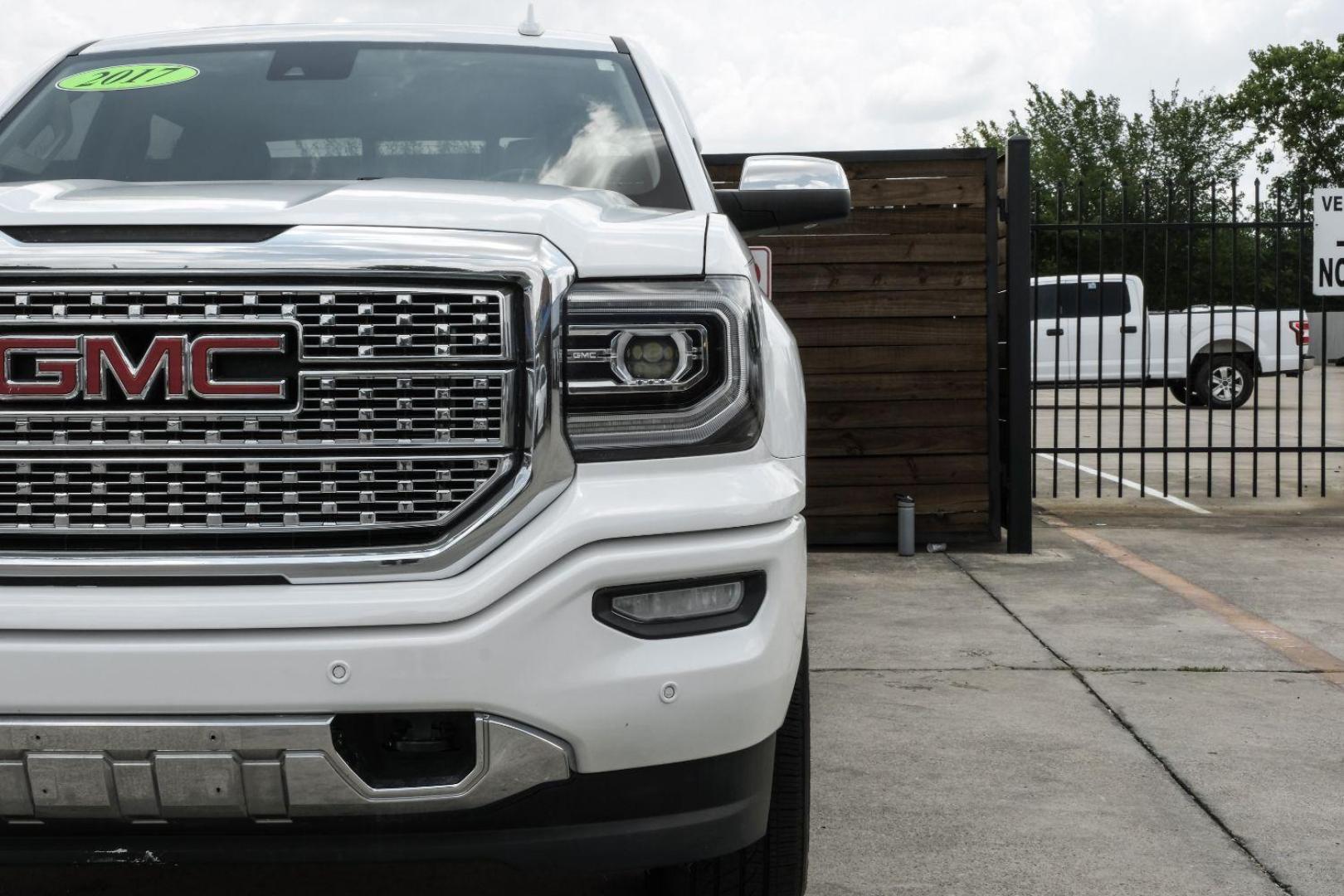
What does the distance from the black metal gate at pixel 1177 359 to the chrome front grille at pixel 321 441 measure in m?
5.65

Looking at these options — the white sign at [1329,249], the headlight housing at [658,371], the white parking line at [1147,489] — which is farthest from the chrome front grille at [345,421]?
the white sign at [1329,249]

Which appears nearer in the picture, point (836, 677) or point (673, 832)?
point (673, 832)

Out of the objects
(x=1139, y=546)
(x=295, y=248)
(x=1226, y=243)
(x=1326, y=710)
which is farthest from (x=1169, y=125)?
(x=295, y=248)

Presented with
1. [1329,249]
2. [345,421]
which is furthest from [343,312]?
[1329,249]

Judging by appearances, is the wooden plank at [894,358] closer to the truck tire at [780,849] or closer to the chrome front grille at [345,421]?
the truck tire at [780,849]

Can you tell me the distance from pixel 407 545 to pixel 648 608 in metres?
0.36

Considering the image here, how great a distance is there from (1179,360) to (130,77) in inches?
742

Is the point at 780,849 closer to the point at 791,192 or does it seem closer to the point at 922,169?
the point at 791,192

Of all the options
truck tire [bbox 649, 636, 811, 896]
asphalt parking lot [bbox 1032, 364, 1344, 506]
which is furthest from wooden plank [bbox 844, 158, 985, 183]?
truck tire [bbox 649, 636, 811, 896]

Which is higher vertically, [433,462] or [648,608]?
[433,462]

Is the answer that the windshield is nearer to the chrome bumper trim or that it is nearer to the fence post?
the chrome bumper trim

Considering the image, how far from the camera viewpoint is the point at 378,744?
6.81 ft

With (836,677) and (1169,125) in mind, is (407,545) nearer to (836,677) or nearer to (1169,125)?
(836,677)

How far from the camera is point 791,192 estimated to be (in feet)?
10.8
